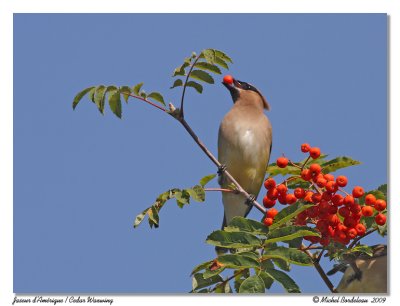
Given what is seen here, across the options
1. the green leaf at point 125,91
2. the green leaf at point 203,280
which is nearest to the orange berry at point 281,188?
the green leaf at point 203,280

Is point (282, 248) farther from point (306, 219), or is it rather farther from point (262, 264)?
point (306, 219)

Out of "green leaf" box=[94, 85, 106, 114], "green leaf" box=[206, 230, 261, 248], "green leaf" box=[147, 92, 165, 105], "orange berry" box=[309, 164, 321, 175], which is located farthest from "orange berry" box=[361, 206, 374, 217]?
"green leaf" box=[94, 85, 106, 114]

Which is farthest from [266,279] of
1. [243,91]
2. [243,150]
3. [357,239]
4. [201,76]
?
[243,91]

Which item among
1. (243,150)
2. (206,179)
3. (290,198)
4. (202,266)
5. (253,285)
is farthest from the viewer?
(243,150)

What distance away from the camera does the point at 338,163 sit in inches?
163

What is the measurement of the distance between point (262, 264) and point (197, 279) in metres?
0.60

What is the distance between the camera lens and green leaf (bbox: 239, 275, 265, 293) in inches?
125

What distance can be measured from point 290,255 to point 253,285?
0.76 feet

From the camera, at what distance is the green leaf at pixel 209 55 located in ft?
12.5

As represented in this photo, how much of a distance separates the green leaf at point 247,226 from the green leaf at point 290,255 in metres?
0.10

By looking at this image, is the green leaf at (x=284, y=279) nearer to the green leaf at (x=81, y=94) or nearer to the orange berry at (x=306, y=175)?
the orange berry at (x=306, y=175)

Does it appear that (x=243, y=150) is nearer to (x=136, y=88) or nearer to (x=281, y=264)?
(x=136, y=88)

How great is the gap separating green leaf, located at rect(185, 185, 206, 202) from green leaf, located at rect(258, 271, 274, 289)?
2.05 feet
